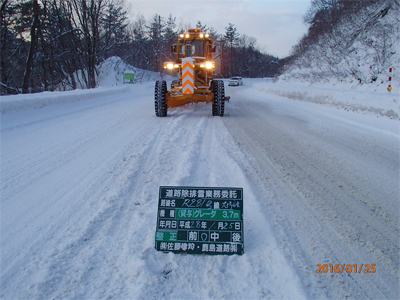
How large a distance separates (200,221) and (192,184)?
1242 mm

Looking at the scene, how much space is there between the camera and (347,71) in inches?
713

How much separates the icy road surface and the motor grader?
2839 mm

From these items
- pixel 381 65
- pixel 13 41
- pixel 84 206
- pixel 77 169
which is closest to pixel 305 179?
pixel 84 206

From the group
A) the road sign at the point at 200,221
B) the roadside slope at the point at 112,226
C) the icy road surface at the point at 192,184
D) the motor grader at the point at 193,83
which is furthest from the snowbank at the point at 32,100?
the road sign at the point at 200,221

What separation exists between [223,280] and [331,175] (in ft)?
9.44

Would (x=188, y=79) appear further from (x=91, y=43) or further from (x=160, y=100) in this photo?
(x=91, y=43)

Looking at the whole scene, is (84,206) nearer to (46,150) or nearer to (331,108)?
(46,150)

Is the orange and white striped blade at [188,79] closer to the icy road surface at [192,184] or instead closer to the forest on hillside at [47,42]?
the icy road surface at [192,184]

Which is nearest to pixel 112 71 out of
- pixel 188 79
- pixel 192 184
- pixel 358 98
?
pixel 188 79
